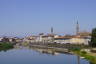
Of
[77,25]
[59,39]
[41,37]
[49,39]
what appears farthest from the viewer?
[41,37]

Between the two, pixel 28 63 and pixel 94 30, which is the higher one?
pixel 94 30

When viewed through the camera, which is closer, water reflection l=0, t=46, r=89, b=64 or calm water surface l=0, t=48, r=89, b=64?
calm water surface l=0, t=48, r=89, b=64

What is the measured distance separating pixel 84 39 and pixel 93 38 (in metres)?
39.7

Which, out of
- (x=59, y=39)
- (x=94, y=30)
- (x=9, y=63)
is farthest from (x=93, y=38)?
(x=59, y=39)

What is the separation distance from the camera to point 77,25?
78438 millimetres

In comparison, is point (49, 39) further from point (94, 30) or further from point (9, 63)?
point (9, 63)

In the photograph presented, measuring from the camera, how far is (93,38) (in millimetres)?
57531

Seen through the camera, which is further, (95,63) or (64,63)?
(64,63)

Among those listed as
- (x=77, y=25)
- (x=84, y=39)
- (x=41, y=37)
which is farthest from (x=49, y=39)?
(x=77, y=25)

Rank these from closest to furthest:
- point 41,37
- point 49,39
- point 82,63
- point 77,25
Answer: point 82,63 → point 77,25 → point 49,39 → point 41,37

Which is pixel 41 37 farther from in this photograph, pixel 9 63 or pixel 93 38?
pixel 9 63

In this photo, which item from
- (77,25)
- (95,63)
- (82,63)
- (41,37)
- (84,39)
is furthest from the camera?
(41,37)

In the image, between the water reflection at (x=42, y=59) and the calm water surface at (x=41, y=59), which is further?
the water reflection at (x=42, y=59)

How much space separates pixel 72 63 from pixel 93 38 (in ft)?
68.1
